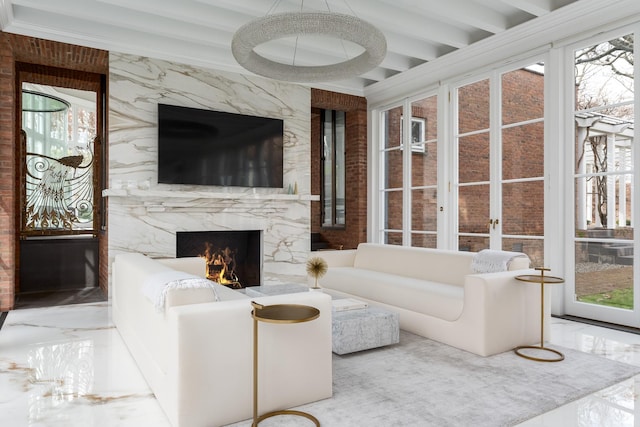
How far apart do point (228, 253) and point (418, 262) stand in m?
2.80

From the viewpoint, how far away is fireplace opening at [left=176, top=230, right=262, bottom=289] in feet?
19.6

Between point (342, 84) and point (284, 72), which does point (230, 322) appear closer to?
point (284, 72)

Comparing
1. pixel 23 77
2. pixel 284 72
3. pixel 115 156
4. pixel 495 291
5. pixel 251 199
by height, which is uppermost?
pixel 23 77

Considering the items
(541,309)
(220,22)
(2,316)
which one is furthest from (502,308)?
(2,316)

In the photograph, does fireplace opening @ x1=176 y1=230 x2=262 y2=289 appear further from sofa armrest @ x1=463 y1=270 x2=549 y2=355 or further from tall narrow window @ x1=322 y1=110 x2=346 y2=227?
sofa armrest @ x1=463 y1=270 x2=549 y2=355

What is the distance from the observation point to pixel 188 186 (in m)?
5.74

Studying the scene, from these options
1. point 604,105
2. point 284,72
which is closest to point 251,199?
point 284,72

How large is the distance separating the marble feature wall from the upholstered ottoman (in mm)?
2974

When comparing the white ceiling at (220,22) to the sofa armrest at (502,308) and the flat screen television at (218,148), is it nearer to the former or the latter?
the flat screen television at (218,148)

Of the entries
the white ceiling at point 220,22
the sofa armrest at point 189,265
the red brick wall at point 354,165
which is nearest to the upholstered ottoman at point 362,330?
the sofa armrest at point 189,265

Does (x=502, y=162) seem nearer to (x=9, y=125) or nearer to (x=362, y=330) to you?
(x=362, y=330)

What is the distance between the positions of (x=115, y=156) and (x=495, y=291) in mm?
4348

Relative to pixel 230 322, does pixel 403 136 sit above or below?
above

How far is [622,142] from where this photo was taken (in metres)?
4.18
